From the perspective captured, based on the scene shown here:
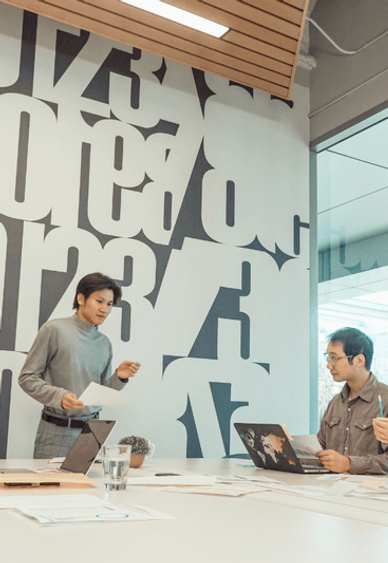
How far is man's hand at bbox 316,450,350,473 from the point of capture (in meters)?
1.98

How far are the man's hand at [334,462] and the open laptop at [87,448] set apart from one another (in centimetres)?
79

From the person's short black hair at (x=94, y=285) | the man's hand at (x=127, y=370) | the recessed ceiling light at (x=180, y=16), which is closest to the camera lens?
the man's hand at (x=127, y=370)

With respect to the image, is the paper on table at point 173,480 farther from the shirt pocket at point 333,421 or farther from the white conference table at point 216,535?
the shirt pocket at point 333,421

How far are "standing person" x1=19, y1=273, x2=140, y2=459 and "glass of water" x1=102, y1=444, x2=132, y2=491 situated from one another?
1.14 m

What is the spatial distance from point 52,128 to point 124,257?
0.90 metres

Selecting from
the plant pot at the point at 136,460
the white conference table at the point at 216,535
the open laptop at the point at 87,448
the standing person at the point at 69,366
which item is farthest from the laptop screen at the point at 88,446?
the standing person at the point at 69,366

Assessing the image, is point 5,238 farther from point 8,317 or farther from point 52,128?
point 52,128

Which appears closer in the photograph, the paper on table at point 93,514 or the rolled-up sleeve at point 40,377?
the paper on table at point 93,514

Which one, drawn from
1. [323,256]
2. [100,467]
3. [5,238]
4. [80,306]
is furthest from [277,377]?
[100,467]

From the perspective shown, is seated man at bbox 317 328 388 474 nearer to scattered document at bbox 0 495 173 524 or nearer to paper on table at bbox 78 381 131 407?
paper on table at bbox 78 381 131 407

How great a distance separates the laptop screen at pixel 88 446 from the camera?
1.58m

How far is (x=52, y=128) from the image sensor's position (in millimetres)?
3572

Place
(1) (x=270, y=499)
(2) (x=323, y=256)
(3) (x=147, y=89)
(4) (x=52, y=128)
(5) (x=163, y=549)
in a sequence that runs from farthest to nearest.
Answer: (2) (x=323, y=256) → (3) (x=147, y=89) → (4) (x=52, y=128) → (1) (x=270, y=499) → (5) (x=163, y=549)

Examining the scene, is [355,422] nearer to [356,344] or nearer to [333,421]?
[333,421]
